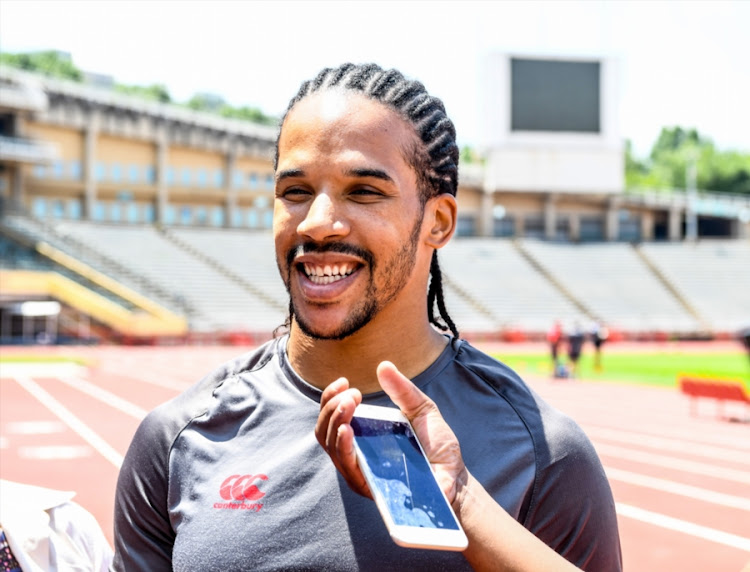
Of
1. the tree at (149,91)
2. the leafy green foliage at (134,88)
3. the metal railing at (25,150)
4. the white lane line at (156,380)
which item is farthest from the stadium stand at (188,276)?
the tree at (149,91)

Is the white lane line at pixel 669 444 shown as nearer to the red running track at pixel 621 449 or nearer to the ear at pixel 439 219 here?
the red running track at pixel 621 449

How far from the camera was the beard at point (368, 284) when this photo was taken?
2.03 meters

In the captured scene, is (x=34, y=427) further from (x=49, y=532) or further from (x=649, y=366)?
(x=649, y=366)

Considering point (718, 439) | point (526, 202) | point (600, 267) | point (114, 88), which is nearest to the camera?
point (718, 439)

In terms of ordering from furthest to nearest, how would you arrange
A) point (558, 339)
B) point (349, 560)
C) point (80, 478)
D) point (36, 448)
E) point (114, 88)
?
point (114, 88) → point (558, 339) → point (36, 448) → point (80, 478) → point (349, 560)

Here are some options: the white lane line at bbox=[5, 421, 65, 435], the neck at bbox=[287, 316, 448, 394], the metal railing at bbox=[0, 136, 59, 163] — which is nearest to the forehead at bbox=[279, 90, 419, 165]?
the neck at bbox=[287, 316, 448, 394]

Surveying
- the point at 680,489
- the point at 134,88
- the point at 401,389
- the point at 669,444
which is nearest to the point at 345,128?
the point at 401,389

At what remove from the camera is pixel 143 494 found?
2.14 metres

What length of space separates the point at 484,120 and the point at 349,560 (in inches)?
1921

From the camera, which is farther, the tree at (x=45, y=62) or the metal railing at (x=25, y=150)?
the tree at (x=45, y=62)

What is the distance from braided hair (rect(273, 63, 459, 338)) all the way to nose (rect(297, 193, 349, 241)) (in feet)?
0.81

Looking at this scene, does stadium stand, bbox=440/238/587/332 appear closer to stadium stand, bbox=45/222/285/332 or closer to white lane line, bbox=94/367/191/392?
stadium stand, bbox=45/222/285/332

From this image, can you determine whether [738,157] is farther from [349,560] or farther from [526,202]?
[349,560]

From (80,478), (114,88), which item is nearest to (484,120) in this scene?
(80,478)
